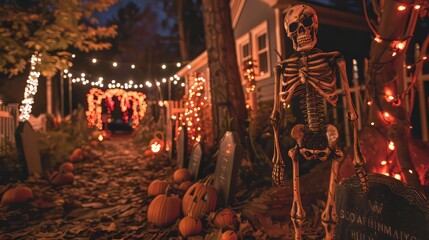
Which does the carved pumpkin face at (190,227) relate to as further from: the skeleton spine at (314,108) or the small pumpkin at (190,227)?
the skeleton spine at (314,108)

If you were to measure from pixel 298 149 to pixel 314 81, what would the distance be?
0.51m

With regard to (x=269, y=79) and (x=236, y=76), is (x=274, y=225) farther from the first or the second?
(x=269, y=79)

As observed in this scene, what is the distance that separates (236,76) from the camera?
243 inches

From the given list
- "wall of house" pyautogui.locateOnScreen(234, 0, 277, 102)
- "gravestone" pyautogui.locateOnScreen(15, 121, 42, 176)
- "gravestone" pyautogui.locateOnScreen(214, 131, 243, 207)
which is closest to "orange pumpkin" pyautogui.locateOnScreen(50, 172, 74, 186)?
"gravestone" pyautogui.locateOnScreen(15, 121, 42, 176)

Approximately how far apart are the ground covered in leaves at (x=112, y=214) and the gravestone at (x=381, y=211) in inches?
39.6

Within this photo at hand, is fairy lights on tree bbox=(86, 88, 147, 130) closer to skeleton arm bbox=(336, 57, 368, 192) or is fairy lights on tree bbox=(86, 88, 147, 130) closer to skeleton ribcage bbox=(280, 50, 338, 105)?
skeleton ribcage bbox=(280, 50, 338, 105)

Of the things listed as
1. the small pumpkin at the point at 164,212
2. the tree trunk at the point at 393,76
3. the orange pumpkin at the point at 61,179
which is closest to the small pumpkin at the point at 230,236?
the small pumpkin at the point at 164,212

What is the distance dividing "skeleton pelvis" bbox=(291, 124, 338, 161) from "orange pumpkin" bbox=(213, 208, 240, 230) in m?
1.72

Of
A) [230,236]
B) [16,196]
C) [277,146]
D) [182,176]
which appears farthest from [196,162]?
[277,146]

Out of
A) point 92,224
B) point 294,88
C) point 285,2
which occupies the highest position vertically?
point 285,2

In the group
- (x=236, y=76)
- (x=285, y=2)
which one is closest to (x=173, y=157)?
(x=236, y=76)

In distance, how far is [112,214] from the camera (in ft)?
15.3

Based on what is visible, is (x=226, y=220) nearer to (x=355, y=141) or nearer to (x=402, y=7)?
(x=355, y=141)

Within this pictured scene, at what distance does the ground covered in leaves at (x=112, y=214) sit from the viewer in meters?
3.62
